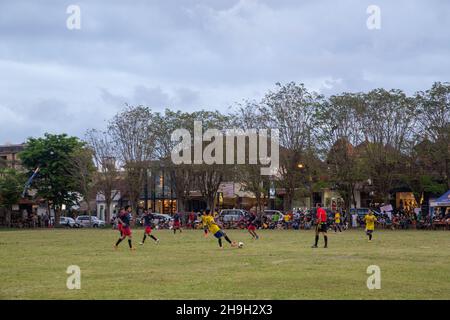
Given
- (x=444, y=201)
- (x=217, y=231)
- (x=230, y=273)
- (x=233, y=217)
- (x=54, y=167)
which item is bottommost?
(x=230, y=273)

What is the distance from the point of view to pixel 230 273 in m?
17.9

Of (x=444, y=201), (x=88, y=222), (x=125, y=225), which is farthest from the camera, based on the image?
(x=88, y=222)

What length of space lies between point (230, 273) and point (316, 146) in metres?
40.4

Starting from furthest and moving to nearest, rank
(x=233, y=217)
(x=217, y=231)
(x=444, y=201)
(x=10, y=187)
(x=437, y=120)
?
(x=10, y=187) < (x=233, y=217) < (x=437, y=120) < (x=444, y=201) < (x=217, y=231)

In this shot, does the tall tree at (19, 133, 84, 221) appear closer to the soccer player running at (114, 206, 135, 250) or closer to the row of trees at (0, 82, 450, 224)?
the row of trees at (0, 82, 450, 224)

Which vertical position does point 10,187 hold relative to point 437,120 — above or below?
below

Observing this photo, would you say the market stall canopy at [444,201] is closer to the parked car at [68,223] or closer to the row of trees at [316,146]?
the row of trees at [316,146]

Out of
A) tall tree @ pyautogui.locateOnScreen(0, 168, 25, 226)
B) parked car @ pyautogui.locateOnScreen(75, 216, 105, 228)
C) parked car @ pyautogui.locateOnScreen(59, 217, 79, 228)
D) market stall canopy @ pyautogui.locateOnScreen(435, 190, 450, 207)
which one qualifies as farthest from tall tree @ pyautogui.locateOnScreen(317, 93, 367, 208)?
tall tree @ pyautogui.locateOnScreen(0, 168, 25, 226)

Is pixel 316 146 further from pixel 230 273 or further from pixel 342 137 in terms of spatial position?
pixel 230 273

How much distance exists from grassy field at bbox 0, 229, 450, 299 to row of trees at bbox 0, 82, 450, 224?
29.0 metres

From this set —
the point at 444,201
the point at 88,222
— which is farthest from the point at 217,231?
the point at 88,222
